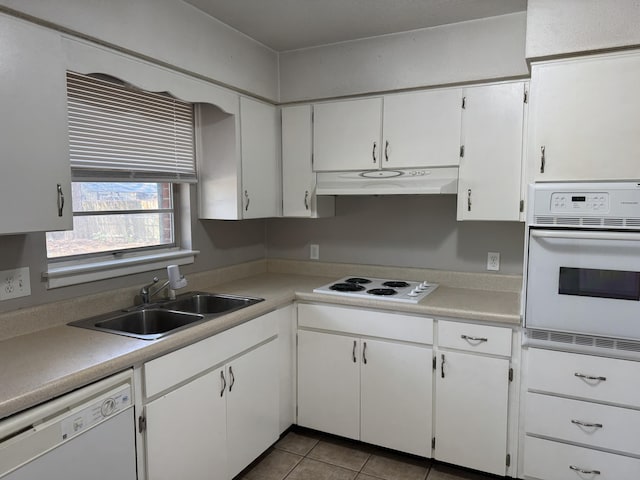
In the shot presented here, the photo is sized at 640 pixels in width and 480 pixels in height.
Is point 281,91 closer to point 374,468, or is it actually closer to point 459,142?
point 459,142

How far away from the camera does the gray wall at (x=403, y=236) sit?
2730 mm

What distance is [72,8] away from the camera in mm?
1712

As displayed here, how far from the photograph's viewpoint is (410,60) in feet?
8.66

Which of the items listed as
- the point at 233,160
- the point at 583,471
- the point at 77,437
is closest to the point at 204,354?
the point at 77,437

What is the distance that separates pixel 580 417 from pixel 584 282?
0.62m

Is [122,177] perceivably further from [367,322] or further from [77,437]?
[367,322]

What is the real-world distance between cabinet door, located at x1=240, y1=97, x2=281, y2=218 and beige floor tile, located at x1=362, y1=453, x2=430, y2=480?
1.57m

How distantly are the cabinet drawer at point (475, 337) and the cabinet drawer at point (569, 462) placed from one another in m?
0.45

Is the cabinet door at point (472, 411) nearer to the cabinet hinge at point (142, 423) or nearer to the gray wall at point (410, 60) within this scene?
the cabinet hinge at point (142, 423)

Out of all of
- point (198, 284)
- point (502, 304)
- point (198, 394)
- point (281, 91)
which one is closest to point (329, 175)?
point (281, 91)

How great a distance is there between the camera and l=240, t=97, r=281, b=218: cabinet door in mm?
2734

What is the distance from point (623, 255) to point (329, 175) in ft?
5.34

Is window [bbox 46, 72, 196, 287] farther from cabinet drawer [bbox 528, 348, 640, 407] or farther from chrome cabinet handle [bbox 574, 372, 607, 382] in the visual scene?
chrome cabinet handle [bbox 574, 372, 607, 382]

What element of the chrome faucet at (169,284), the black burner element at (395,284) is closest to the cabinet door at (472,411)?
the black burner element at (395,284)
